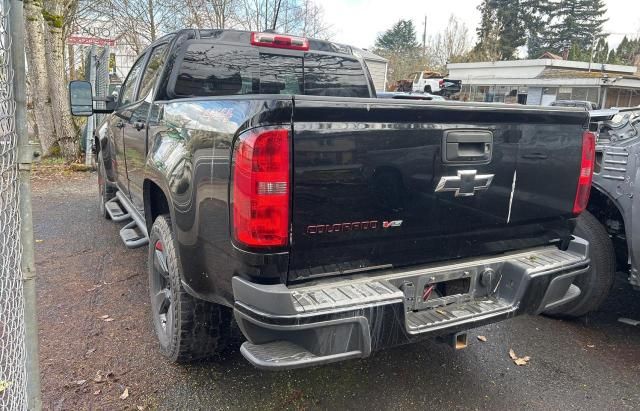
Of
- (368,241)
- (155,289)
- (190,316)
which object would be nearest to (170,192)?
(190,316)

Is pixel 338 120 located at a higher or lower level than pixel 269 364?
higher

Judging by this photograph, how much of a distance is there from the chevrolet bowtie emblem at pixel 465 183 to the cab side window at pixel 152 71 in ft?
7.96

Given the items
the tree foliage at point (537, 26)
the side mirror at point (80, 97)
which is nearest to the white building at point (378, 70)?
the tree foliage at point (537, 26)

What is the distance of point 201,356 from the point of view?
9.32 ft

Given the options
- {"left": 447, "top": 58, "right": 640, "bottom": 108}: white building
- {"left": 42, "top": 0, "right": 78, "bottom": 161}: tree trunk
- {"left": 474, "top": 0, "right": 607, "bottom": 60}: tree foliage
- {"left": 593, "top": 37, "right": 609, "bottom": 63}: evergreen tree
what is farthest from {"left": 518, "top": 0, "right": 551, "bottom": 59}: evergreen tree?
{"left": 42, "top": 0, "right": 78, "bottom": 161}: tree trunk

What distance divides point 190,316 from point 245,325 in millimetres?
731

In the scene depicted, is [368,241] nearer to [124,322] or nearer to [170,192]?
[170,192]

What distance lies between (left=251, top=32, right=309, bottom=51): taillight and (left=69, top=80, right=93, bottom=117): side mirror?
→ 1.85m

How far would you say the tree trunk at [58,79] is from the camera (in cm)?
974

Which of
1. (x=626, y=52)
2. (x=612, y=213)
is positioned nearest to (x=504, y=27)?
(x=626, y=52)

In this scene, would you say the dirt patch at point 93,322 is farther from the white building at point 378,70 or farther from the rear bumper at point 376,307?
the white building at point 378,70

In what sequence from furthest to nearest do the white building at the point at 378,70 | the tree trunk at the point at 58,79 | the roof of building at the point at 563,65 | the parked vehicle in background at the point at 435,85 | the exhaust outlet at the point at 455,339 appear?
the white building at the point at 378,70
the parked vehicle in background at the point at 435,85
the roof of building at the point at 563,65
the tree trunk at the point at 58,79
the exhaust outlet at the point at 455,339

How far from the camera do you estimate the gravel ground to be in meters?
2.73

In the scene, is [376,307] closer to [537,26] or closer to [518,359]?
[518,359]
